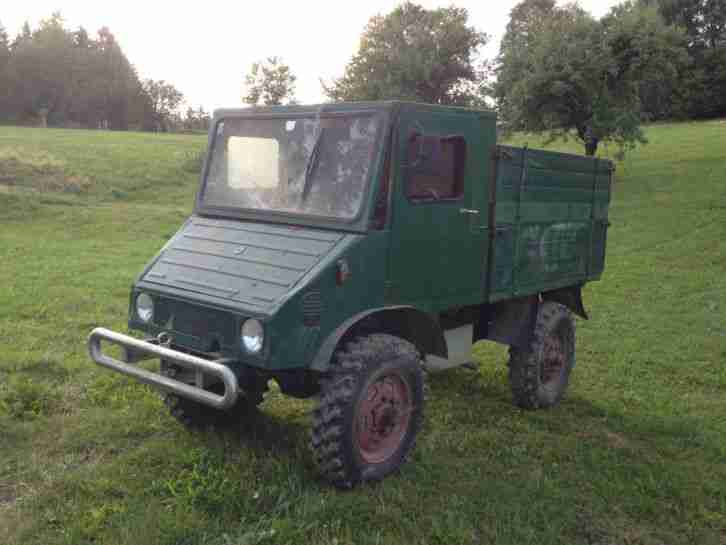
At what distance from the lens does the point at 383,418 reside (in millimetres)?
4953

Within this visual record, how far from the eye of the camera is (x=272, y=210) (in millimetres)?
5227

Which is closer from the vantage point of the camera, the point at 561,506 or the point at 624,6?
the point at 561,506

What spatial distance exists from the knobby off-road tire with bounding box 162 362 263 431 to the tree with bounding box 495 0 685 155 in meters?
17.3

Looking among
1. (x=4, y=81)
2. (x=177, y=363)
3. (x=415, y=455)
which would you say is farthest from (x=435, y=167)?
(x=4, y=81)

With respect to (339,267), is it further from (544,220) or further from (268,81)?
(268,81)

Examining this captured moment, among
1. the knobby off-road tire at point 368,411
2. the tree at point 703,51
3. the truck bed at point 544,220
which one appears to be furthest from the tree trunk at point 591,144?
the tree at point 703,51

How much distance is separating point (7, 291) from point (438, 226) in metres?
6.63

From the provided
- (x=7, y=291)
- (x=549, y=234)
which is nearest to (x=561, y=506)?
(x=549, y=234)

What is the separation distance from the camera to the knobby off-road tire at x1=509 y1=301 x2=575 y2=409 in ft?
21.2

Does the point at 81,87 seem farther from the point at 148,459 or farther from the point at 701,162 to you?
the point at 148,459

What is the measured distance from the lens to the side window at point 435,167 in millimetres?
4965

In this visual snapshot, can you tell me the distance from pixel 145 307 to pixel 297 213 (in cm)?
117

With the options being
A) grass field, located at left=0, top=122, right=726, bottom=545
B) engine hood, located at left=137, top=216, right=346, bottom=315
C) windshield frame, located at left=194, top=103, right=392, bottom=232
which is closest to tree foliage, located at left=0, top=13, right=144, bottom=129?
grass field, located at left=0, top=122, right=726, bottom=545

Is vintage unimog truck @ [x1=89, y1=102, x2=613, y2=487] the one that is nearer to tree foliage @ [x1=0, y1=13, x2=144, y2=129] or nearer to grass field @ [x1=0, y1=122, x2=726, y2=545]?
grass field @ [x1=0, y1=122, x2=726, y2=545]
